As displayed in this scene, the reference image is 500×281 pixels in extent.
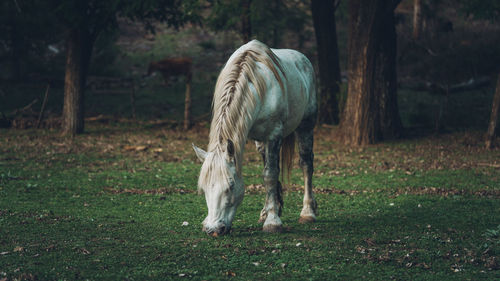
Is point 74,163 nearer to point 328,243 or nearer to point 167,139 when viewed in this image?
point 167,139

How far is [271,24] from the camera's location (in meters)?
23.8

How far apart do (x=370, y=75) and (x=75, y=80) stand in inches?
344

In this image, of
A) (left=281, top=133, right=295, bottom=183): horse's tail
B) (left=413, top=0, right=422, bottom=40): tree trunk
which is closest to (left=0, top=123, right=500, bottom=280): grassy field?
(left=281, top=133, right=295, bottom=183): horse's tail

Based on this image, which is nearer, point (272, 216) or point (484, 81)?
point (272, 216)

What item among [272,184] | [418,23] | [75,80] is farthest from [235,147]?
[418,23]

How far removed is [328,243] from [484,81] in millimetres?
20732

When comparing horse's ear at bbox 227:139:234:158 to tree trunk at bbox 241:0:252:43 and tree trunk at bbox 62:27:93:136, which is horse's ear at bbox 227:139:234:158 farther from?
tree trunk at bbox 241:0:252:43

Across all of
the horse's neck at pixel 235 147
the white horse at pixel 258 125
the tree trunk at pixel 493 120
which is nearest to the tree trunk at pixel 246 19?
the tree trunk at pixel 493 120

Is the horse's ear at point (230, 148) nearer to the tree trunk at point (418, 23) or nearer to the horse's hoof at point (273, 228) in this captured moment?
the horse's hoof at point (273, 228)

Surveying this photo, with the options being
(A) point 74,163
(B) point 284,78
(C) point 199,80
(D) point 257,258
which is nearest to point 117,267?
(D) point 257,258

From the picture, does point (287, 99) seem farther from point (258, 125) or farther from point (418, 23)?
point (418, 23)

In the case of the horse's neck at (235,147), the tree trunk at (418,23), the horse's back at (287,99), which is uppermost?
the tree trunk at (418,23)

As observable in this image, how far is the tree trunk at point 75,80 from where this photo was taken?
56.9 feet

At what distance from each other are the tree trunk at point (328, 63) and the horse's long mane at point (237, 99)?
39.1 ft
